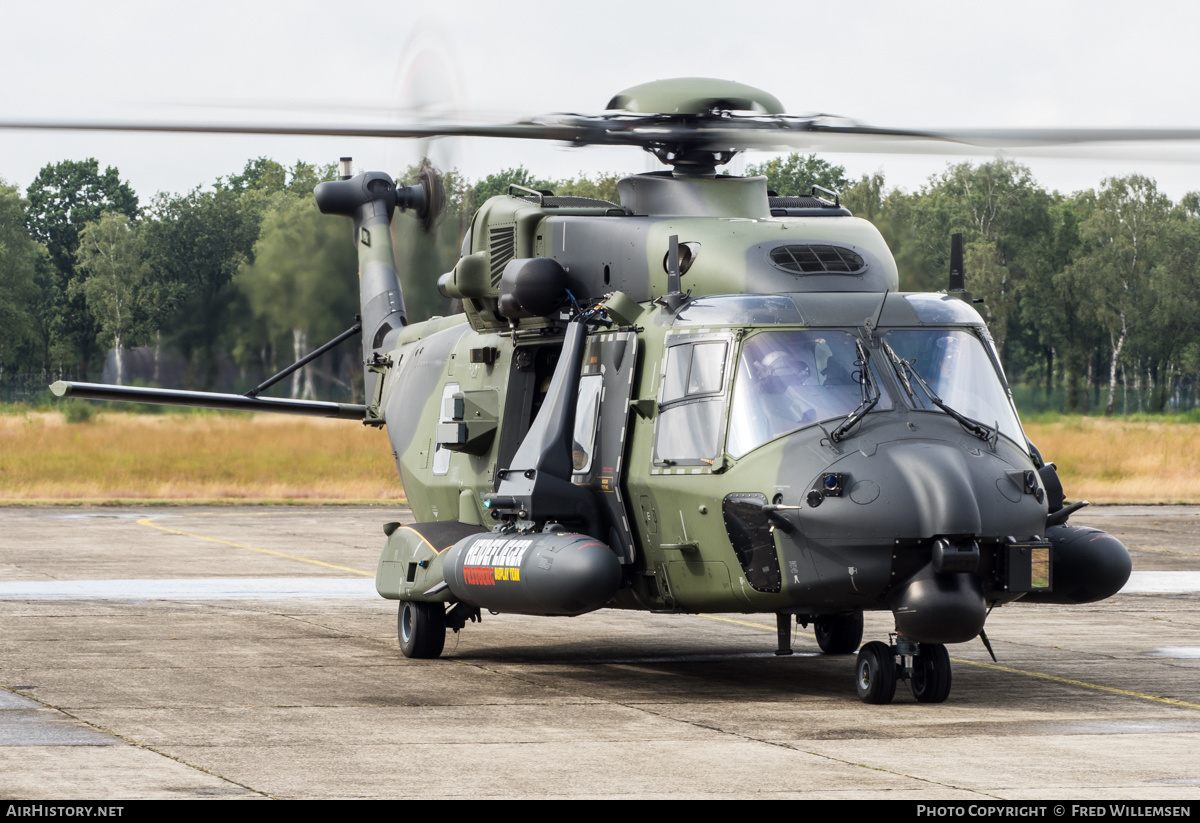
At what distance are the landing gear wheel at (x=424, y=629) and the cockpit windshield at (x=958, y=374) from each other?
15.9 feet

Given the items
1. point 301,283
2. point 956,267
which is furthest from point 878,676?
point 301,283

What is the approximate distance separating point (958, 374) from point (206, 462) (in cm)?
3011

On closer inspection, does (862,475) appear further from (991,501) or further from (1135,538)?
(1135,538)

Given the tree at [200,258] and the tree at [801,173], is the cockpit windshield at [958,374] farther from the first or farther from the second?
the tree at [801,173]

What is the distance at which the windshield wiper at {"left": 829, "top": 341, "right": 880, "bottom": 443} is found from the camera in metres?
10.7

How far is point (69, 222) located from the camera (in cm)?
5100

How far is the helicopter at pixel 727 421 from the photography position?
34.5 feet

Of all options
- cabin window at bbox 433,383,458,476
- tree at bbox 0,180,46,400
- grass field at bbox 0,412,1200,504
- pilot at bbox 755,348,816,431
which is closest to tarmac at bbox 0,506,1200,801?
cabin window at bbox 433,383,458,476

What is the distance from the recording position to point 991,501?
10516 mm

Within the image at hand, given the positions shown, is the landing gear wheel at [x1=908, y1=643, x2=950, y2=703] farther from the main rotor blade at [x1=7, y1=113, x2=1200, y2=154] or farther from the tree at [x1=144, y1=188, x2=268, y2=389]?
the tree at [x1=144, y1=188, x2=268, y2=389]

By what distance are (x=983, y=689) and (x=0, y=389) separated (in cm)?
3427

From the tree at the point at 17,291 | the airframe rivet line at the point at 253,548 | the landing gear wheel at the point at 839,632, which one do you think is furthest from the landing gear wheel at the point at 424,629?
the tree at the point at 17,291

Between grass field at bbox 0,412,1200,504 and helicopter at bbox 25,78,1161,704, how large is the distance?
24493mm

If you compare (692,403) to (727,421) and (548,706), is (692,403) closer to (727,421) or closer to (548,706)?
(727,421)
